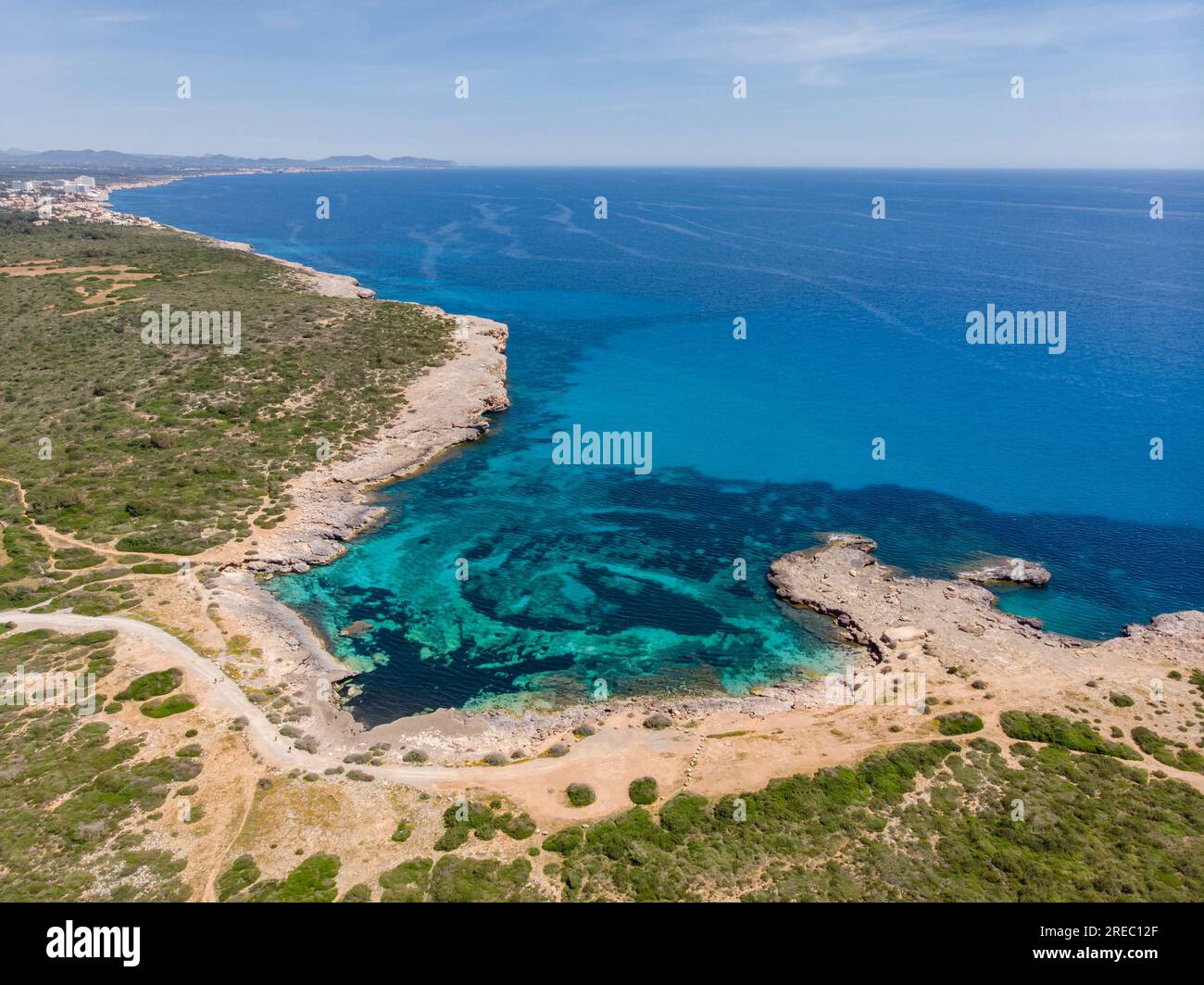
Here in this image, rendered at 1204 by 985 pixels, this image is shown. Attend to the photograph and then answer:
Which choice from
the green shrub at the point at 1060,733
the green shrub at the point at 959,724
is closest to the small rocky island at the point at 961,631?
the green shrub at the point at 1060,733

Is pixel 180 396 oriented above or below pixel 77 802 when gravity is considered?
above

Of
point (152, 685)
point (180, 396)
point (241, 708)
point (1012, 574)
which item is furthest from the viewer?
point (180, 396)

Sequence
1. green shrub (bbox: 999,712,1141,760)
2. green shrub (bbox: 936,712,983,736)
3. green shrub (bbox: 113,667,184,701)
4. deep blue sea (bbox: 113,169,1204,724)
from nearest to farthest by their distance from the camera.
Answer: green shrub (bbox: 999,712,1141,760), green shrub (bbox: 936,712,983,736), green shrub (bbox: 113,667,184,701), deep blue sea (bbox: 113,169,1204,724)

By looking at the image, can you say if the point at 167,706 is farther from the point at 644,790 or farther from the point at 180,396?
the point at 180,396

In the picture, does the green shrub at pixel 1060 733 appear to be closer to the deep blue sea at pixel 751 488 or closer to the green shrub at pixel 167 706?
the deep blue sea at pixel 751 488

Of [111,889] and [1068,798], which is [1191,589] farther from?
[111,889]

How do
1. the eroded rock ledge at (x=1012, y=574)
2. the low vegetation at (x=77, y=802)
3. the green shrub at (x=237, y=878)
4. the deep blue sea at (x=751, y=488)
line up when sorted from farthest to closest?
the eroded rock ledge at (x=1012, y=574), the deep blue sea at (x=751, y=488), the green shrub at (x=237, y=878), the low vegetation at (x=77, y=802)

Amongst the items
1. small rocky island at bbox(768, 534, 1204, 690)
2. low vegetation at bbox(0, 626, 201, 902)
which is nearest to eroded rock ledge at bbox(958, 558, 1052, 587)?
small rocky island at bbox(768, 534, 1204, 690)

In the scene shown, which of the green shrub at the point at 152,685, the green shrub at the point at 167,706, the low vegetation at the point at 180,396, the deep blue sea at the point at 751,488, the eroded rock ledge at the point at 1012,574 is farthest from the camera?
the low vegetation at the point at 180,396

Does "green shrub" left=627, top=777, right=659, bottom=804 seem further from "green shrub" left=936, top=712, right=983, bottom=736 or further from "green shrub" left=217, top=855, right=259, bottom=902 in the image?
"green shrub" left=217, top=855, right=259, bottom=902

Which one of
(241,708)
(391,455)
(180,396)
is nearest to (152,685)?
(241,708)
